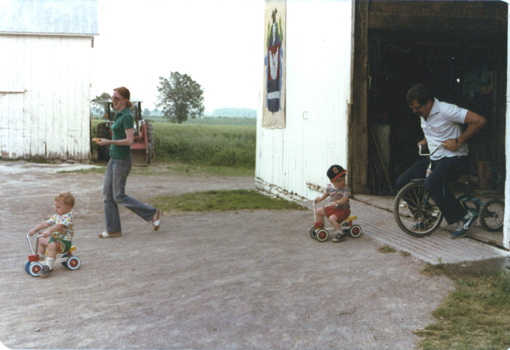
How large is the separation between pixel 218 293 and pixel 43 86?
18.4m

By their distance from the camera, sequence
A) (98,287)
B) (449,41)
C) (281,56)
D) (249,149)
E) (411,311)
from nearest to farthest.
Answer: (411,311)
(98,287)
(449,41)
(281,56)
(249,149)

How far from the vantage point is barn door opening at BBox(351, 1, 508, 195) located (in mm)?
9079

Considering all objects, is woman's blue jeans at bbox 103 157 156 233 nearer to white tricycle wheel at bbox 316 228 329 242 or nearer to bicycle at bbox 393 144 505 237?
white tricycle wheel at bbox 316 228 329 242

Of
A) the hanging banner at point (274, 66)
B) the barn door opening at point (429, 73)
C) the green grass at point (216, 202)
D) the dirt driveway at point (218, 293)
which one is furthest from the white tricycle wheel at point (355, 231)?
the hanging banner at point (274, 66)

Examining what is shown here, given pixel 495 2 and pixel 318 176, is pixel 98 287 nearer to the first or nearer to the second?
pixel 318 176

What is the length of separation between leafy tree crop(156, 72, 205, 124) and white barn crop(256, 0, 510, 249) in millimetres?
82953

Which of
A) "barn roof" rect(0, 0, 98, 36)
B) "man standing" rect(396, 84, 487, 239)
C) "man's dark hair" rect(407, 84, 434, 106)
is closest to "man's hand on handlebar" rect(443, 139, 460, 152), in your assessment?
"man standing" rect(396, 84, 487, 239)

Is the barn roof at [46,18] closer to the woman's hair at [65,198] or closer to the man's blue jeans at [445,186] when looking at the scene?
the woman's hair at [65,198]

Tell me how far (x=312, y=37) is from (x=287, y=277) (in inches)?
→ 241

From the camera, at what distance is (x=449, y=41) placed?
33.8ft

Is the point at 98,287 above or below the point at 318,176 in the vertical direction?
below

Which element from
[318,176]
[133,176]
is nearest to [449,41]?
[318,176]

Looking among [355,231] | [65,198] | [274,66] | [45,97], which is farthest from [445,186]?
[45,97]

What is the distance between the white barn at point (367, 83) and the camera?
8930 mm
